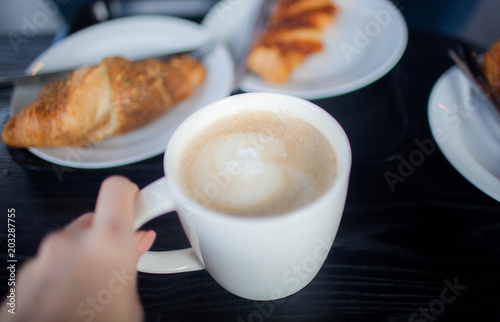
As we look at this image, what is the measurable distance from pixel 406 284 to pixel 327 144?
27 centimetres

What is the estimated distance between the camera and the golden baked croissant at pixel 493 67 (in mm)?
761

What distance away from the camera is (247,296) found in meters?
0.53

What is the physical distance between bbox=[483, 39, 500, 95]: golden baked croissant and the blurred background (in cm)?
20

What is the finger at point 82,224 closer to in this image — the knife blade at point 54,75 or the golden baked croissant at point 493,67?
the knife blade at point 54,75

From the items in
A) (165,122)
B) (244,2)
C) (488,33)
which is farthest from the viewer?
(488,33)

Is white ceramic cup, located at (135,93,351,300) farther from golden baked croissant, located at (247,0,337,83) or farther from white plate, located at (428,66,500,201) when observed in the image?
golden baked croissant, located at (247,0,337,83)

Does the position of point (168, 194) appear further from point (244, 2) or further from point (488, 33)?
point (488, 33)

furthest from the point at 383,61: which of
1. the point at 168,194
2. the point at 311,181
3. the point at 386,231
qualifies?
the point at 168,194

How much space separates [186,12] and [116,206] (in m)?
0.97

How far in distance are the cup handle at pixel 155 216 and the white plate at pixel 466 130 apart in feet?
1.65

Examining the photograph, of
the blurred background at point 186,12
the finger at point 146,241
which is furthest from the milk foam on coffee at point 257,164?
the blurred background at point 186,12

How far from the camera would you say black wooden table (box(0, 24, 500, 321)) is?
20.9 inches

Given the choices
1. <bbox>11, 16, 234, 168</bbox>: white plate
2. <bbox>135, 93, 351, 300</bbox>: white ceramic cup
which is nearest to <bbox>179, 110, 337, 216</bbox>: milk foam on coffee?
<bbox>135, 93, 351, 300</bbox>: white ceramic cup

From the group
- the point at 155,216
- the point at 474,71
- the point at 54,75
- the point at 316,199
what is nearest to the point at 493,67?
the point at 474,71
